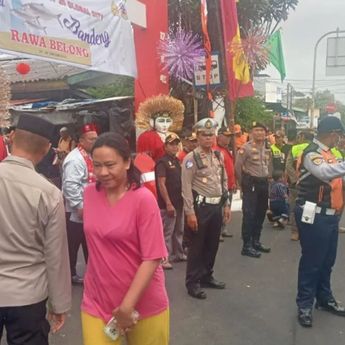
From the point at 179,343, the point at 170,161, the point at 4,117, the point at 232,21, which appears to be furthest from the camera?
the point at 232,21

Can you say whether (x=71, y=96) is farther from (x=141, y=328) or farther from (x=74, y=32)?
(x=141, y=328)

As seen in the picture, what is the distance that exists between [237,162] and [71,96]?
798 centimetres

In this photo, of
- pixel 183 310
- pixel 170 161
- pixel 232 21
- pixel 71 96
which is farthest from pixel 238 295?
pixel 71 96

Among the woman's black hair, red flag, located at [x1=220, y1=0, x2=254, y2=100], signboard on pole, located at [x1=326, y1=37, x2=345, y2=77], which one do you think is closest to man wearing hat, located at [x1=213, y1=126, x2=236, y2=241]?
red flag, located at [x1=220, y1=0, x2=254, y2=100]

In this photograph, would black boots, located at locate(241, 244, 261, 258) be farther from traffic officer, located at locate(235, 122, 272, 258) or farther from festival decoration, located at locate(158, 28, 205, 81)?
festival decoration, located at locate(158, 28, 205, 81)

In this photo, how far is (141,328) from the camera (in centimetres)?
216

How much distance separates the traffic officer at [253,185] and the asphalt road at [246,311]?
0.35 m

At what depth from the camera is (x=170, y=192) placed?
5648 mm

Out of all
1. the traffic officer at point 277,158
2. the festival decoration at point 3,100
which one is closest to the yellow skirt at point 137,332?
the festival decoration at point 3,100

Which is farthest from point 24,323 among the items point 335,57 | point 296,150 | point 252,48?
point 335,57

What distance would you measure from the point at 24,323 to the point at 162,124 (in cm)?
403

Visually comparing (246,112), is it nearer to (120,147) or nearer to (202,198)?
(202,198)

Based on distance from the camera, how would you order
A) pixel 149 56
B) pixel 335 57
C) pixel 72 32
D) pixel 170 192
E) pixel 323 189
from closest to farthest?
pixel 323 189 → pixel 72 32 → pixel 170 192 → pixel 149 56 → pixel 335 57

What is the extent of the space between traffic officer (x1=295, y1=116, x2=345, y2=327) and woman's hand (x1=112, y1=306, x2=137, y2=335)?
217 centimetres
